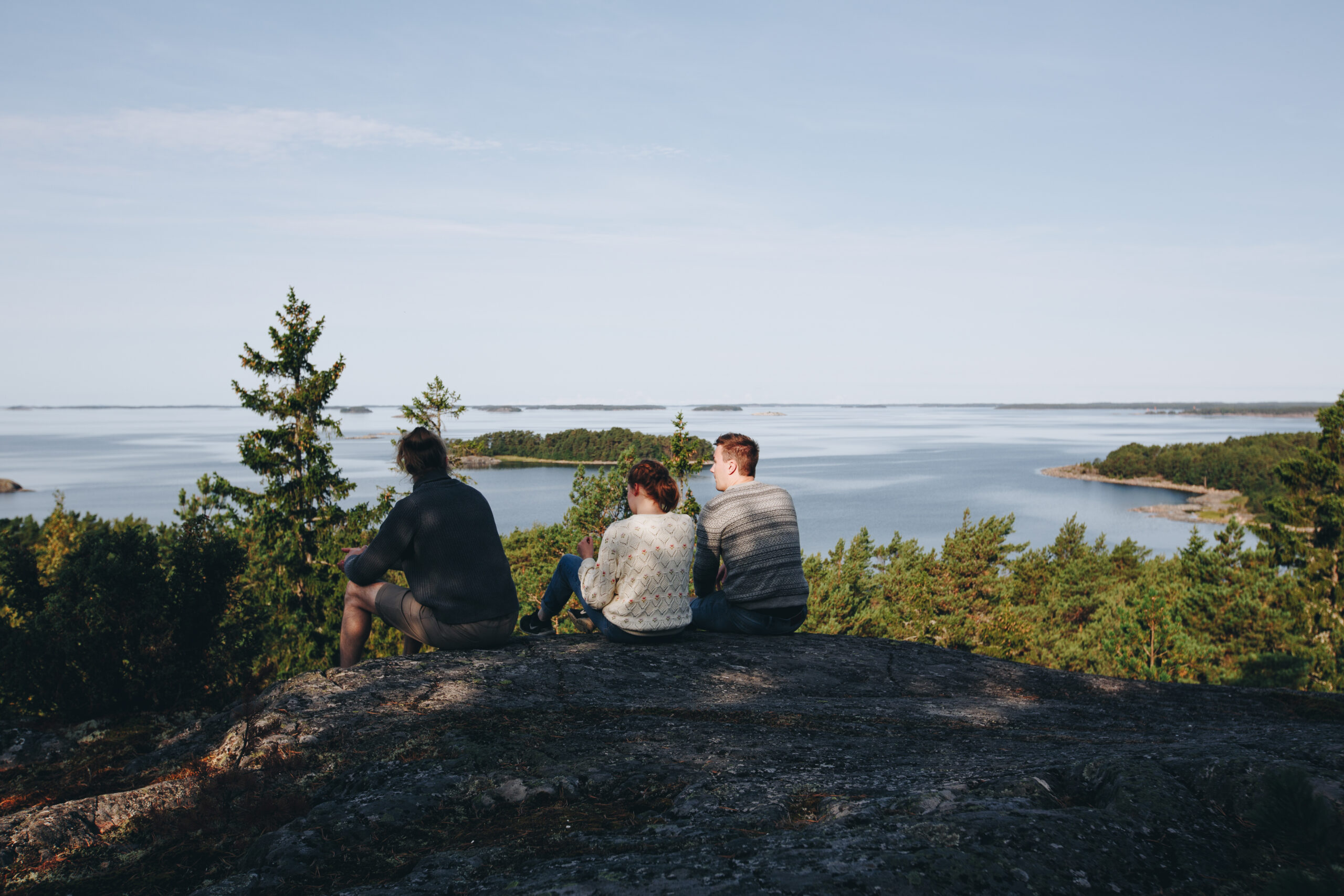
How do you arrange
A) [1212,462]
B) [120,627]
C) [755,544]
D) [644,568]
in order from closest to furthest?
[644,568] → [755,544] → [120,627] → [1212,462]

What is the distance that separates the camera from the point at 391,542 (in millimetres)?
4379

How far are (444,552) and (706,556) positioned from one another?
1821 millimetres

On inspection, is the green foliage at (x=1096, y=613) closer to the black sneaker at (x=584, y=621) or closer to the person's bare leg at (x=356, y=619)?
the black sneaker at (x=584, y=621)

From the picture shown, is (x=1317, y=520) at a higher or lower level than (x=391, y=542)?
lower

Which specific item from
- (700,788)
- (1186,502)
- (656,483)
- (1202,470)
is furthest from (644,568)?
(1202,470)

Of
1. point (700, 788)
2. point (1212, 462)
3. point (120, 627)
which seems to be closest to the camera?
point (700, 788)

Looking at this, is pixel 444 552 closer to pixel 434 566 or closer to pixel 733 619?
pixel 434 566

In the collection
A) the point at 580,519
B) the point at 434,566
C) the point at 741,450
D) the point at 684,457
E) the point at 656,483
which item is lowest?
the point at 580,519

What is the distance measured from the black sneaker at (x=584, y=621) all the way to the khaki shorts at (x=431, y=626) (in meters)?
0.71

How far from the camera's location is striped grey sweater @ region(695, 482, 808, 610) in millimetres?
5160

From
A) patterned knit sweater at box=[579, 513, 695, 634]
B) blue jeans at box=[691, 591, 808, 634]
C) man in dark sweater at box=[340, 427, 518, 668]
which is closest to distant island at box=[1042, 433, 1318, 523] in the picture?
blue jeans at box=[691, 591, 808, 634]

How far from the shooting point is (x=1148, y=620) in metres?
18.2

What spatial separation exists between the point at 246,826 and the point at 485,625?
2.08 metres

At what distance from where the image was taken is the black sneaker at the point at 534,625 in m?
5.28
